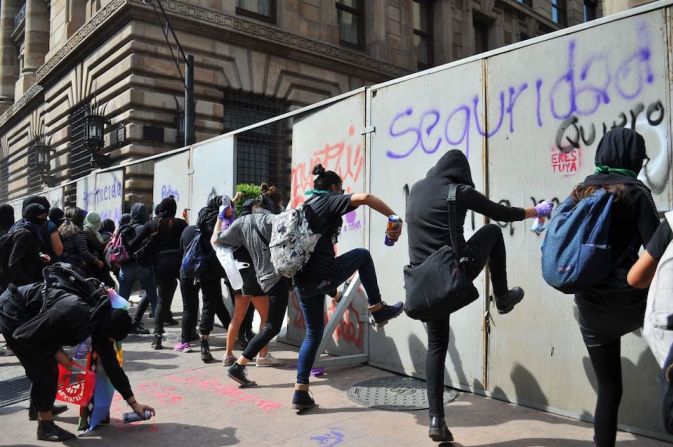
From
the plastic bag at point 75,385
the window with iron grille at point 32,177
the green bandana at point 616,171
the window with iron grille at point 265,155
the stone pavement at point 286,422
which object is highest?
the window with iron grille at point 32,177

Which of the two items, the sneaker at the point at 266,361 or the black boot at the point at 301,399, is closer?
the black boot at the point at 301,399

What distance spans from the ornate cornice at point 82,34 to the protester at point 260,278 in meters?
11.8

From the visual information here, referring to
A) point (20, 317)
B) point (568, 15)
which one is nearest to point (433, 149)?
point (20, 317)

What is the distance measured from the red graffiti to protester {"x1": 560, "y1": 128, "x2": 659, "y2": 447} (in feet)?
8.79

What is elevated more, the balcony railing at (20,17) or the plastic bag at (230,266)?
the balcony railing at (20,17)

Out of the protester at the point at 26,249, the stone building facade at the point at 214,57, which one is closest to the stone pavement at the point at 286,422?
the protester at the point at 26,249

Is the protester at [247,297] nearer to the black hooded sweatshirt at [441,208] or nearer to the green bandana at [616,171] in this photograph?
the black hooded sweatshirt at [441,208]

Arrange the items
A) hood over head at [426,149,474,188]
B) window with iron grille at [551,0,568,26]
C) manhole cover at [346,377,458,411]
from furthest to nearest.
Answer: window with iron grille at [551,0,568,26]
manhole cover at [346,377,458,411]
hood over head at [426,149,474,188]

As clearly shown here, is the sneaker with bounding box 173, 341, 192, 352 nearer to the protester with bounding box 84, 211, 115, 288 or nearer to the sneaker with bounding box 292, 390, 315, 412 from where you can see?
the protester with bounding box 84, 211, 115, 288

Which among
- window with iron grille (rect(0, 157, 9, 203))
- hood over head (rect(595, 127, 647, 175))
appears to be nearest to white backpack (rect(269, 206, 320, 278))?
hood over head (rect(595, 127, 647, 175))

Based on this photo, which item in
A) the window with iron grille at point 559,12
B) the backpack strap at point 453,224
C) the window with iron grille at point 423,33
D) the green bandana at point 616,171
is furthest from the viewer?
the window with iron grille at point 559,12

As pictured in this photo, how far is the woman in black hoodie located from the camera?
3164 millimetres

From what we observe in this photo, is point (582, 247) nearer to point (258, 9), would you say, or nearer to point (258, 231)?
point (258, 231)

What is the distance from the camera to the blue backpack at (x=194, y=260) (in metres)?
5.54
